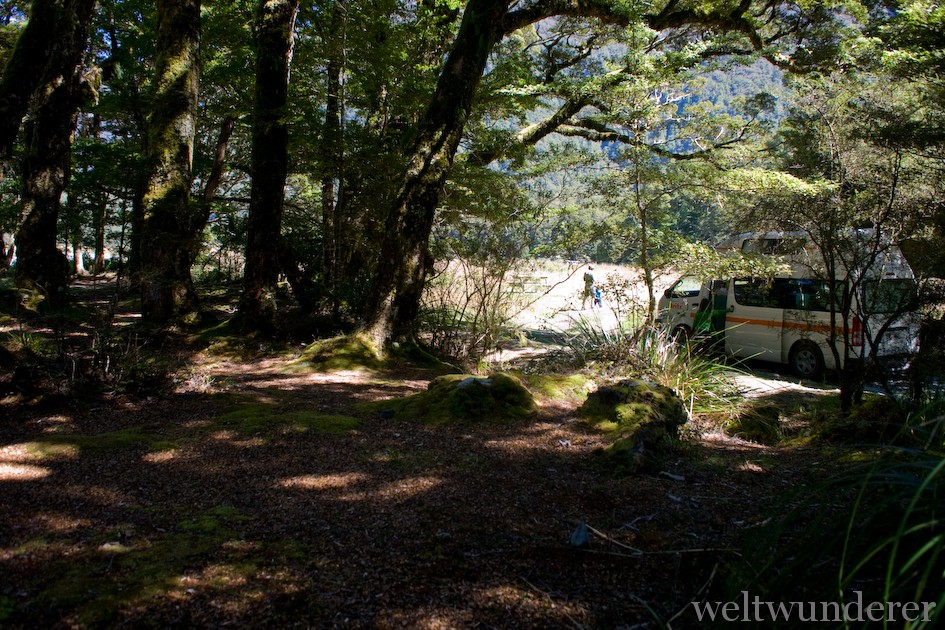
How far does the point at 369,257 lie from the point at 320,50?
3.64 m

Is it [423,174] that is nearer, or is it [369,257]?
[423,174]

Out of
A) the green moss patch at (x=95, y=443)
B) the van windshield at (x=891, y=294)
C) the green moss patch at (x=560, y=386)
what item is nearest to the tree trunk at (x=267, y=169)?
the green moss patch at (x=560, y=386)

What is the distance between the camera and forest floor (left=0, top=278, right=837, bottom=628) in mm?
2000

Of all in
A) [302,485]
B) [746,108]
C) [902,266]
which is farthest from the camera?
Result: [746,108]

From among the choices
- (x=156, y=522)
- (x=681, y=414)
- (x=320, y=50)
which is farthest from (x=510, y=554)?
(x=320, y=50)

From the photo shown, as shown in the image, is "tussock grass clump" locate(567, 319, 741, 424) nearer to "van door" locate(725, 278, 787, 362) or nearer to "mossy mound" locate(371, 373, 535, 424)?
"mossy mound" locate(371, 373, 535, 424)

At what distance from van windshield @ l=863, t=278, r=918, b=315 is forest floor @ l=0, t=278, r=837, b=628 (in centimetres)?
190

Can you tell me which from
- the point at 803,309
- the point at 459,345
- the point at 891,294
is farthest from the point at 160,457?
the point at 803,309

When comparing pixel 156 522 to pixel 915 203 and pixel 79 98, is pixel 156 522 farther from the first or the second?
pixel 79 98

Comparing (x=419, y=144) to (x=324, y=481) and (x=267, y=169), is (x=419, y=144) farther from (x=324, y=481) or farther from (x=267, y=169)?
(x=324, y=481)

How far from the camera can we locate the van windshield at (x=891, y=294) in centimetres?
525

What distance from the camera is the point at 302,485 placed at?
10.8 ft

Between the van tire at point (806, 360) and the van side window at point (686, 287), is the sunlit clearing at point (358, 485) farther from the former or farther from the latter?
the van tire at point (806, 360)

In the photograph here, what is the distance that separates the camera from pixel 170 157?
854cm
